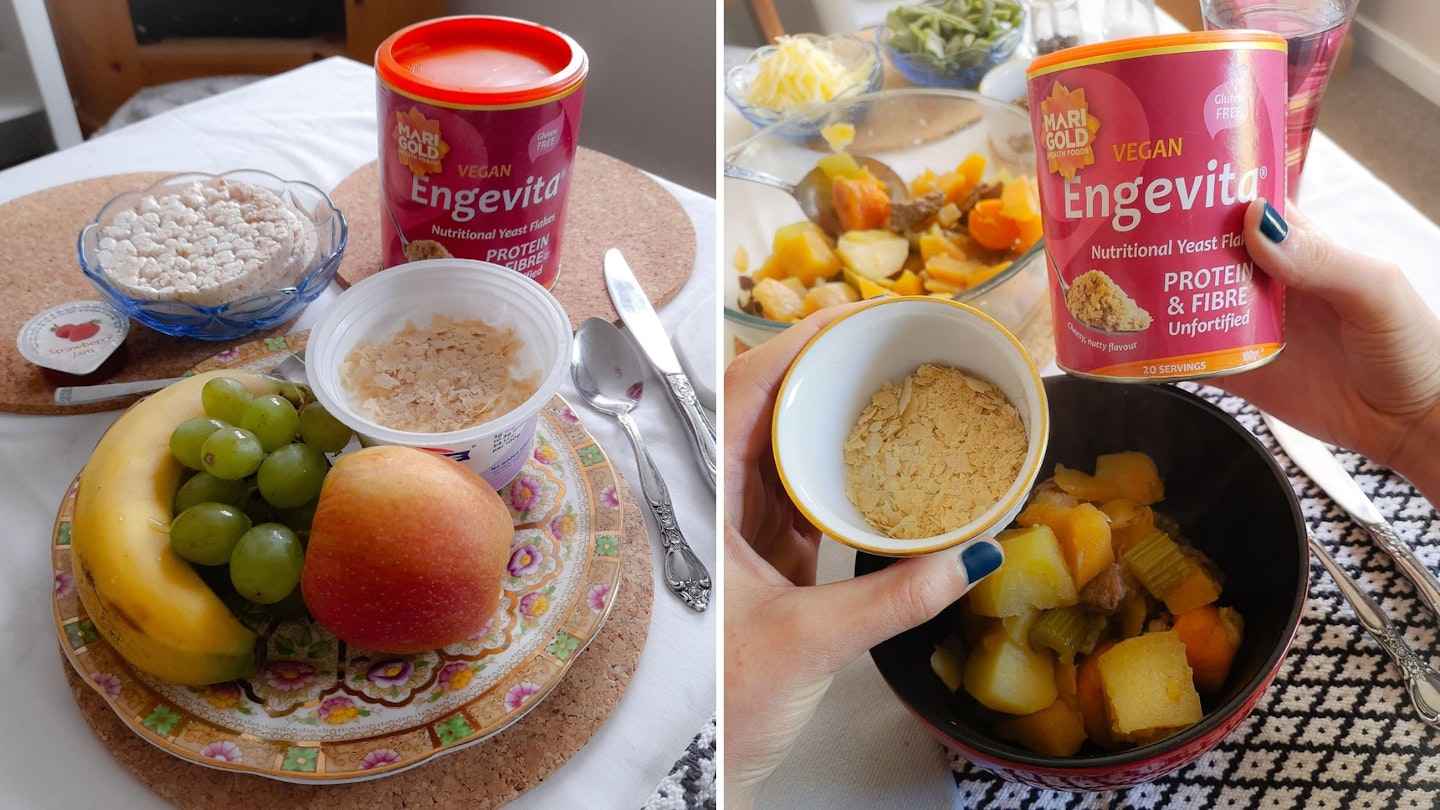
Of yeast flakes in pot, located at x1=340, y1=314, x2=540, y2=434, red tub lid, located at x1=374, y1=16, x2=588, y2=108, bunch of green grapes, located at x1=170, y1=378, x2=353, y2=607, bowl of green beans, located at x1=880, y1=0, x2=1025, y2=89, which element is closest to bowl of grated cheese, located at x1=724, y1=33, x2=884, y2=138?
bowl of green beans, located at x1=880, y1=0, x2=1025, y2=89

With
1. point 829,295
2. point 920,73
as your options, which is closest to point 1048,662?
point 829,295

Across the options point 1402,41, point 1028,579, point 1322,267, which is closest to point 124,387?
point 1028,579

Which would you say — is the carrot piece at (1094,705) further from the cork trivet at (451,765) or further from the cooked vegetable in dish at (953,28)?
the cooked vegetable in dish at (953,28)

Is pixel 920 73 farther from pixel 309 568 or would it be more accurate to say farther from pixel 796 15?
pixel 309 568

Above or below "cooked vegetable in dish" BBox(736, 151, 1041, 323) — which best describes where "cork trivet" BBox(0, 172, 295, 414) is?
below

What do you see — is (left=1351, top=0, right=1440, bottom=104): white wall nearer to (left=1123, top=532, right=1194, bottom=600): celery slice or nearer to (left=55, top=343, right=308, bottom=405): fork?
(left=1123, top=532, right=1194, bottom=600): celery slice

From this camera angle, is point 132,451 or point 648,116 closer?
point 132,451
